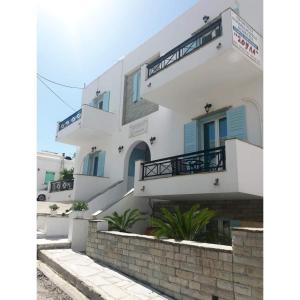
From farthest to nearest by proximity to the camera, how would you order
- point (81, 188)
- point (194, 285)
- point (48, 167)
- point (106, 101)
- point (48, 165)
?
point (48, 165), point (48, 167), point (106, 101), point (81, 188), point (194, 285)

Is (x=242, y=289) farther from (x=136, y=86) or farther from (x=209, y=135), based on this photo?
(x=136, y=86)

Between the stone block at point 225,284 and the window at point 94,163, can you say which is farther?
the window at point 94,163

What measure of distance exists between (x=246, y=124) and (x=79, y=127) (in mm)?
8954

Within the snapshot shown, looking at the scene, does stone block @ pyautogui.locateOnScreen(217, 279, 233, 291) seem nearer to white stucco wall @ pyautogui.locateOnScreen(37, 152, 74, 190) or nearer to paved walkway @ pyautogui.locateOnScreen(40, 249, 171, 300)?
paved walkway @ pyautogui.locateOnScreen(40, 249, 171, 300)

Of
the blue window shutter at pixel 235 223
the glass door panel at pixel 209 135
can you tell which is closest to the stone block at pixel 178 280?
the blue window shutter at pixel 235 223

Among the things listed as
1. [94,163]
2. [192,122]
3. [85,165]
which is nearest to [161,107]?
[192,122]

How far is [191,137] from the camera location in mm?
10062

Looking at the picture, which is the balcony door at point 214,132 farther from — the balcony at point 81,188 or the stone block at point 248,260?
the balcony at point 81,188

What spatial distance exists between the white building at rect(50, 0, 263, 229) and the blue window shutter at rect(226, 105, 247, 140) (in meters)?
0.03

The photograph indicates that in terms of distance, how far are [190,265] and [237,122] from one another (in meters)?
5.08

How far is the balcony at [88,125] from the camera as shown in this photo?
14203 millimetres

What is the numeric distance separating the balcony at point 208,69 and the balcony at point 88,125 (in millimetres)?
4854
